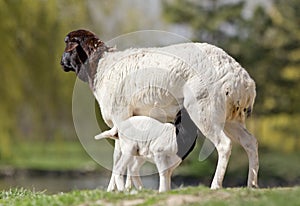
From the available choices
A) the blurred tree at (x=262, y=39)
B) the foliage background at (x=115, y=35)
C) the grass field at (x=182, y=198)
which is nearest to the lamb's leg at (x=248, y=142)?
the grass field at (x=182, y=198)

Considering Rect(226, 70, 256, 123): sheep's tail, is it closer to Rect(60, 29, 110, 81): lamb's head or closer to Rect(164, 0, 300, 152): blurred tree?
Rect(60, 29, 110, 81): lamb's head

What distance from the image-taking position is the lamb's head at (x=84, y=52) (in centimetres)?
774

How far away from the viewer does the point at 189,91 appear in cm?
705

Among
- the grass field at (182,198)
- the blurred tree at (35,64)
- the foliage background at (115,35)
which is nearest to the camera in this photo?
the grass field at (182,198)

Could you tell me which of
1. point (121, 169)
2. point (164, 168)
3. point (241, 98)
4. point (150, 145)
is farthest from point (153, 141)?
point (241, 98)

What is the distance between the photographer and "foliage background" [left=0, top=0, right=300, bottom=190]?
61.9 feet

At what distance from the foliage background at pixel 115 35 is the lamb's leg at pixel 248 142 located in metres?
11.3

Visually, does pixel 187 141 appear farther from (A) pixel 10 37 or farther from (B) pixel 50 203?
(A) pixel 10 37

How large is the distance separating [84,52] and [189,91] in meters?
1.46

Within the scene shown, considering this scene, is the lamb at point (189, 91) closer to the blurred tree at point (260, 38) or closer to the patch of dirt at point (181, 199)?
the patch of dirt at point (181, 199)

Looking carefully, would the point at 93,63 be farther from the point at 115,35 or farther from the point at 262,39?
the point at 262,39

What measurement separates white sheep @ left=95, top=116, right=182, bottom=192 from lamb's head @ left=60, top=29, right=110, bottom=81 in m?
1.03

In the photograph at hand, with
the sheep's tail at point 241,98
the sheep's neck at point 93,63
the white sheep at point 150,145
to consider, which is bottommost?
the white sheep at point 150,145

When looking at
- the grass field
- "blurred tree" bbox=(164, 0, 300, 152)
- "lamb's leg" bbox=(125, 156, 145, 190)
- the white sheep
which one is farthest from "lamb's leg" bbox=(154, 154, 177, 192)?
"blurred tree" bbox=(164, 0, 300, 152)
